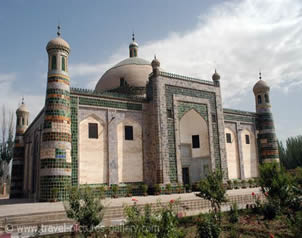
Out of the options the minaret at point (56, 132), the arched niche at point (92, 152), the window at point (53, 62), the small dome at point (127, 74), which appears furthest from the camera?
the small dome at point (127, 74)

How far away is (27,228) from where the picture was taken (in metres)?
9.41

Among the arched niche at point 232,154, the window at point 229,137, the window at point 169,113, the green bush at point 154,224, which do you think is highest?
the window at point 169,113

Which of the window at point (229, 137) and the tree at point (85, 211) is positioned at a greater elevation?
the window at point (229, 137)

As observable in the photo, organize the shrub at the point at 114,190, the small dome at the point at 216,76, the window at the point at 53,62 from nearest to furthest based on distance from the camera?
1. the window at the point at 53,62
2. the shrub at the point at 114,190
3. the small dome at the point at 216,76

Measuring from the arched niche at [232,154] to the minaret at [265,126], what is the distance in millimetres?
3091

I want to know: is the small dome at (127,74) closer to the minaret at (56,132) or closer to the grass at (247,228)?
the minaret at (56,132)

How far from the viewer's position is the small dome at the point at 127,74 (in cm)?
2384

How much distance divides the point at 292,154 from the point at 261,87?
1391 centimetres

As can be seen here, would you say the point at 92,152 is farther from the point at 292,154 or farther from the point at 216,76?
the point at 292,154

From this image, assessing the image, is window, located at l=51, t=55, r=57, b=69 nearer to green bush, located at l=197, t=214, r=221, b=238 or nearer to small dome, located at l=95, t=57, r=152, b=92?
small dome, located at l=95, t=57, r=152, b=92

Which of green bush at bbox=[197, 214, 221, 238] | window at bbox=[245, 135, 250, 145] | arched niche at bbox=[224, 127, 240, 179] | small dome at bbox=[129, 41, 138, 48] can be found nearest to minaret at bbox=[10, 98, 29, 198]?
small dome at bbox=[129, 41, 138, 48]

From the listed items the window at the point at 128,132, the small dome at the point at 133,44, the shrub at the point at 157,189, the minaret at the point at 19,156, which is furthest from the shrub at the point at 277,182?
the small dome at the point at 133,44

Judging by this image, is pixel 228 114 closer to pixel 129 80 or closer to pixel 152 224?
pixel 129 80

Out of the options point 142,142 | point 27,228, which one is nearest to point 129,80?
point 142,142
